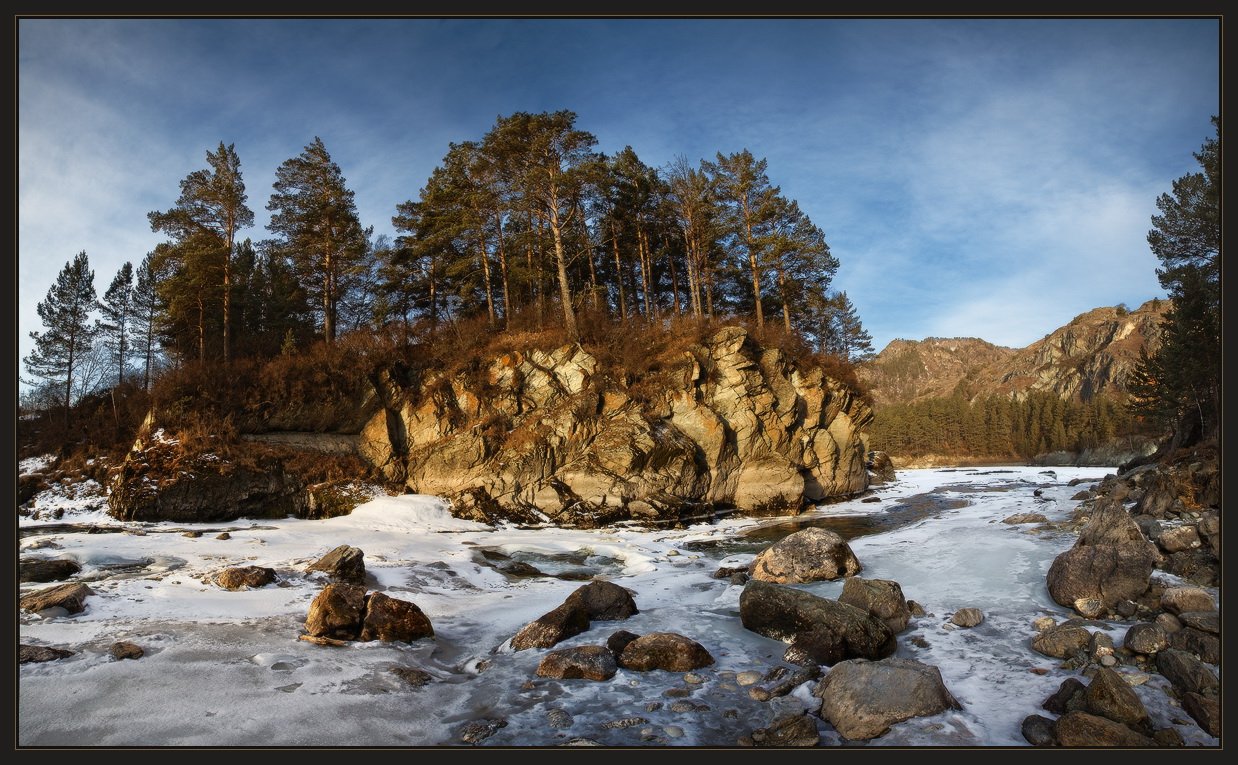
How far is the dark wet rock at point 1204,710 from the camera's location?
5406mm

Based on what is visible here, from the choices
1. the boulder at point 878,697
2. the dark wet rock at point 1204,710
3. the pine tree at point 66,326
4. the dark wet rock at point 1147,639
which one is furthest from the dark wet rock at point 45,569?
the pine tree at point 66,326

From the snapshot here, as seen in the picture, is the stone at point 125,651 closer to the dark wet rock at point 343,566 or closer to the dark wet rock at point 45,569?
the dark wet rock at point 343,566

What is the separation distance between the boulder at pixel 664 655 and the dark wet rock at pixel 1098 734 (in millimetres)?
3899

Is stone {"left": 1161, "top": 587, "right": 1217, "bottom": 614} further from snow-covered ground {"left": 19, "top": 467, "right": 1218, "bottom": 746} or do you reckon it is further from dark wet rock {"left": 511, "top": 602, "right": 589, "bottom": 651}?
dark wet rock {"left": 511, "top": 602, "right": 589, "bottom": 651}

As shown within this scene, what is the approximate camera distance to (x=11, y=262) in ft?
17.2

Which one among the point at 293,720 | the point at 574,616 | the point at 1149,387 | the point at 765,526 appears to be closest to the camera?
the point at 293,720

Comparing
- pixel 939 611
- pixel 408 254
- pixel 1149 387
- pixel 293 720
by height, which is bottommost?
pixel 939 611

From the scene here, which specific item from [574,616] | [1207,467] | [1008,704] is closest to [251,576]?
[574,616]

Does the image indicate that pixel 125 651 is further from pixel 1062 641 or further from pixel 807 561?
pixel 807 561

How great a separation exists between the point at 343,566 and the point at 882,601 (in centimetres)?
1027

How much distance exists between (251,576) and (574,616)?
6.14 metres

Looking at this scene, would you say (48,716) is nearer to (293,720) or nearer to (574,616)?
(293,720)

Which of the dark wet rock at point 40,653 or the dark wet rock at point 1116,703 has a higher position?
the dark wet rock at point 40,653

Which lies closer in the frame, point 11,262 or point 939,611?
point 11,262
